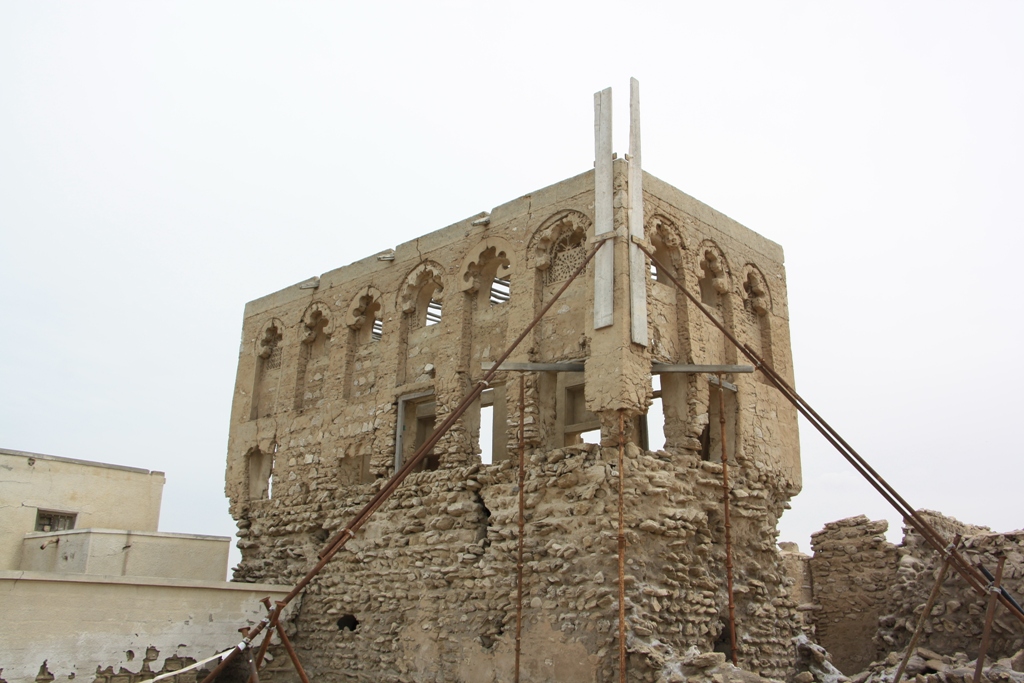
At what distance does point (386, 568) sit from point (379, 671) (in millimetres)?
1302

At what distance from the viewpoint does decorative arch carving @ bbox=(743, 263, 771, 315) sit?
42.7 ft

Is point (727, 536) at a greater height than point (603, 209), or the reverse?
point (603, 209)

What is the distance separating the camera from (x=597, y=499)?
10180 mm

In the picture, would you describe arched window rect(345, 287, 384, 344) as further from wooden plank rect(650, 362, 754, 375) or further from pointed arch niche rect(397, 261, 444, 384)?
wooden plank rect(650, 362, 754, 375)

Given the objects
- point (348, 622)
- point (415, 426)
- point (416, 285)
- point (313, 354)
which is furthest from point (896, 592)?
point (313, 354)

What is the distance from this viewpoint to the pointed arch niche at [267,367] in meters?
15.5

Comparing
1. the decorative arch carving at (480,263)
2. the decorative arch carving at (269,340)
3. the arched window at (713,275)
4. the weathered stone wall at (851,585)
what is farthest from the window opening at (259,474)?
the weathered stone wall at (851,585)

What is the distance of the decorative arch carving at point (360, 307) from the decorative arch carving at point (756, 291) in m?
5.48

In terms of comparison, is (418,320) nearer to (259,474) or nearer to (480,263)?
(480,263)

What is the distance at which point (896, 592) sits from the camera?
12867 millimetres

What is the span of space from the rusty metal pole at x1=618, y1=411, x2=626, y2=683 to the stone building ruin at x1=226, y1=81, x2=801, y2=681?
0.34 feet

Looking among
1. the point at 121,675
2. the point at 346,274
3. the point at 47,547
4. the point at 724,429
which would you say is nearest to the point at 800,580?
the point at 724,429

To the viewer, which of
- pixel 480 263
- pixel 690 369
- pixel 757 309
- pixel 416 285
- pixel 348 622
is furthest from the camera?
pixel 416 285

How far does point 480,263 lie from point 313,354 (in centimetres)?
397
